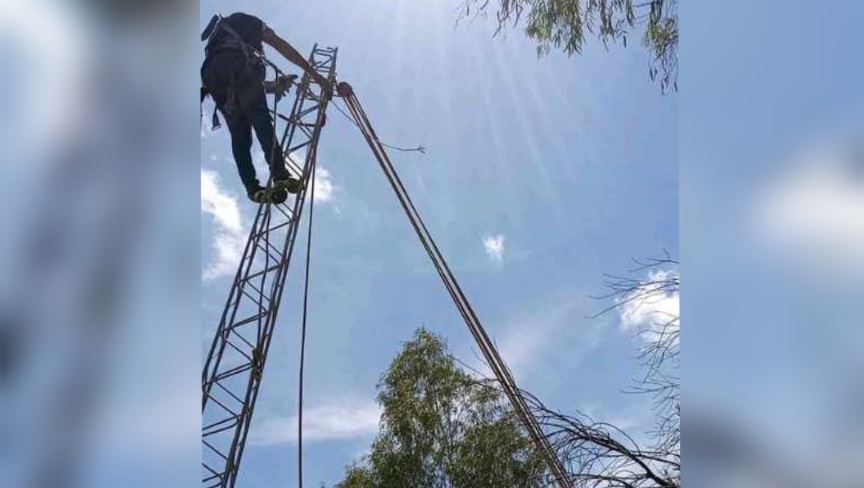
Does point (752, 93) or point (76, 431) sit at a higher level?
point (752, 93)

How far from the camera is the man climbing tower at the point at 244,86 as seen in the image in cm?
219

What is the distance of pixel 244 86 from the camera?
7.55 ft

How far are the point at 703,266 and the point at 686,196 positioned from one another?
0.06 meters

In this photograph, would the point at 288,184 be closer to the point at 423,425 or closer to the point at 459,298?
the point at 459,298

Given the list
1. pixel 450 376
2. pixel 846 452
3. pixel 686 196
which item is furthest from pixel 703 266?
pixel 450 376

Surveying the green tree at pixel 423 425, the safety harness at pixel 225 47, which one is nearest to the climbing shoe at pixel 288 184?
the safety harness at pixel 225 47

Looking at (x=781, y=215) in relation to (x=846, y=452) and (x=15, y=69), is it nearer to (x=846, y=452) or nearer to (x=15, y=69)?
(x=846, y=452)

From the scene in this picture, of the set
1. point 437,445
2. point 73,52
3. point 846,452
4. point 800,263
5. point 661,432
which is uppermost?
point 437,445

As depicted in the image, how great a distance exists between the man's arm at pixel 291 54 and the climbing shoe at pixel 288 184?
402mm

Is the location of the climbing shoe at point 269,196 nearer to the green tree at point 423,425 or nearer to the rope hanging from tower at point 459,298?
the rope hanging from tower at point 459,298

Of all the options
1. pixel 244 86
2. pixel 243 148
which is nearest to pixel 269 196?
pixel 243 148

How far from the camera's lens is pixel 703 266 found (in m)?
0.73

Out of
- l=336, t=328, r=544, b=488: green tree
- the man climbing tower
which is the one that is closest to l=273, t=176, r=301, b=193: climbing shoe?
the man climbing tower

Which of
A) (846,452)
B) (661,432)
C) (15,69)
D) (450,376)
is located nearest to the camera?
(15,69)
